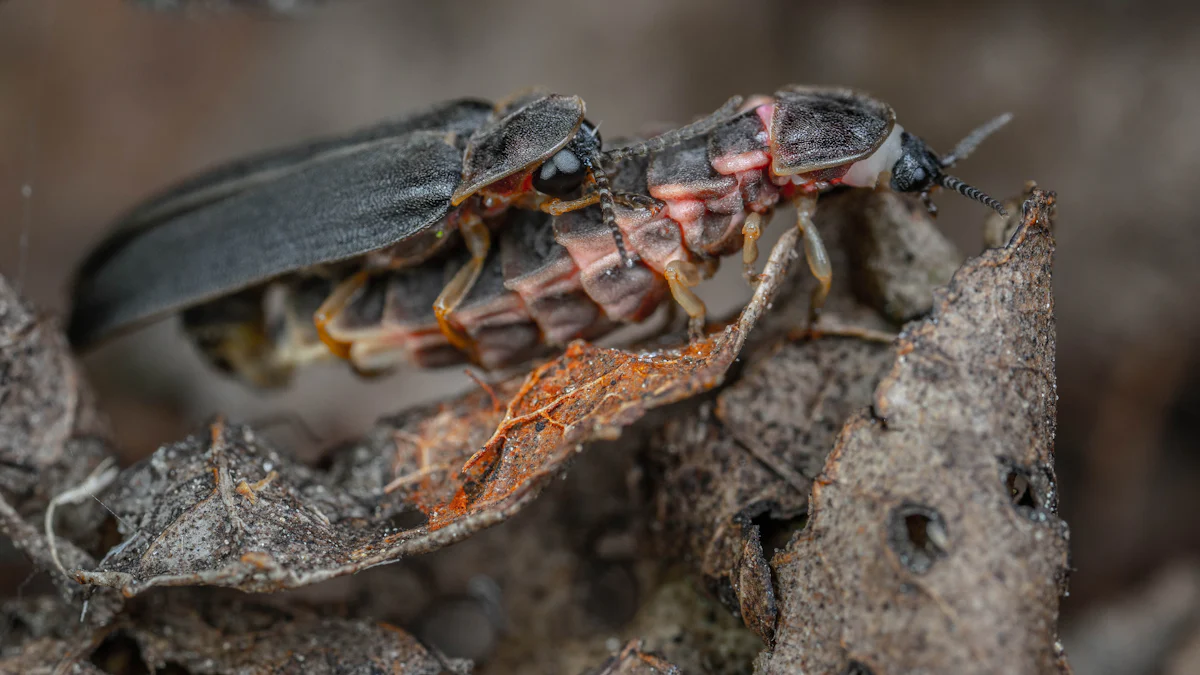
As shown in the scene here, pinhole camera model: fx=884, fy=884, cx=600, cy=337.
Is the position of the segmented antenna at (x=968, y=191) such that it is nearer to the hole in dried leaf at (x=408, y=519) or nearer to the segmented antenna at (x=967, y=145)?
the segmented antenna at (x=967, y=145)

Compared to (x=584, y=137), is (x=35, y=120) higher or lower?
higher

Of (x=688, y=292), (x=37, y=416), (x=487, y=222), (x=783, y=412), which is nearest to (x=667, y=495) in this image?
(x=783, y=412)

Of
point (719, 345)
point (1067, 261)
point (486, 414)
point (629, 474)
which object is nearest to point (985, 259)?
point (719, 345)

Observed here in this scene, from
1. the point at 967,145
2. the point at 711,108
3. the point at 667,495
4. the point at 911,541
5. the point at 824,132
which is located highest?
the point at 711,108

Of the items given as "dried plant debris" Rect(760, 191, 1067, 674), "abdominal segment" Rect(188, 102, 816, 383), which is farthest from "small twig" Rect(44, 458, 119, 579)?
"dried plant debris" Rect(760, 191, 1067, 674)

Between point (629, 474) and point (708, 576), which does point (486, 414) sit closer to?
point (629, 474)

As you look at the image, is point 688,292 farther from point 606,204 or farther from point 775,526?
point 775,526
